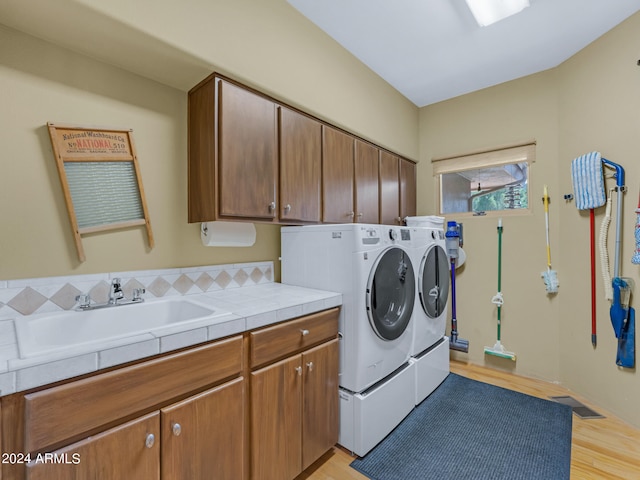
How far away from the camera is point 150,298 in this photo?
5.32 ft

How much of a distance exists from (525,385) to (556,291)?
2.86 ft

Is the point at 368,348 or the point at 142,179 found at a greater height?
the point at 142,179

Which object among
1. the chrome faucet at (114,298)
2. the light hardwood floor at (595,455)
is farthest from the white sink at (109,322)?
the light hardwood floor at (595,455)

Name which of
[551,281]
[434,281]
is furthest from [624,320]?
[434,281]

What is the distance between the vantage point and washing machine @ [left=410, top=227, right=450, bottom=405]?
227 cm

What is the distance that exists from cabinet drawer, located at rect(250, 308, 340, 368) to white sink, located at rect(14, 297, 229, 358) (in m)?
0.21

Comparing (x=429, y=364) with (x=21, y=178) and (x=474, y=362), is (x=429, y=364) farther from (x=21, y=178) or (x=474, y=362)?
(x=21, y=178)

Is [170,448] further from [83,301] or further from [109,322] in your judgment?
[83,301]

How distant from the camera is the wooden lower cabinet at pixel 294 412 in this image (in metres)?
1.33

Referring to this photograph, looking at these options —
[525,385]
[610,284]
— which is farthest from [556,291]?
Result: [525,385]

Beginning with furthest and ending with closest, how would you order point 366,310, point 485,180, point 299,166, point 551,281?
point 485,180, point 551,281, point 299,166, point 366,310

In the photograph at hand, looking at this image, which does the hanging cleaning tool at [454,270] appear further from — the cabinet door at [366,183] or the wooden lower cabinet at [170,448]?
the wooden lower cabinet at [170,448]

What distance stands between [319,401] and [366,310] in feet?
1.81

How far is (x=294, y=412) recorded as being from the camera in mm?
1471
